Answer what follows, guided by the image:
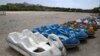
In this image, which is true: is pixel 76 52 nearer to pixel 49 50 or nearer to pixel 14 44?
pixel 49 50

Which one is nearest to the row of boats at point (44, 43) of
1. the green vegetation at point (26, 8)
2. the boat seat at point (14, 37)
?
the boat seat at point (14, 37)

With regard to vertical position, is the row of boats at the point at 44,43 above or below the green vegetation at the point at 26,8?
above

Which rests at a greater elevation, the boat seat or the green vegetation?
the boat seat

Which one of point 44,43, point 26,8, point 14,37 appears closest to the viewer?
point 44,43

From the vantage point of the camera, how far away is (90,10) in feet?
30.0

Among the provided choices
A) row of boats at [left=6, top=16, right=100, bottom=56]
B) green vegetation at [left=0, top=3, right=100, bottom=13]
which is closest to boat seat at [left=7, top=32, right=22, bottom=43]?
row of boats at [left=6, top=16, right=100, bottom=56]

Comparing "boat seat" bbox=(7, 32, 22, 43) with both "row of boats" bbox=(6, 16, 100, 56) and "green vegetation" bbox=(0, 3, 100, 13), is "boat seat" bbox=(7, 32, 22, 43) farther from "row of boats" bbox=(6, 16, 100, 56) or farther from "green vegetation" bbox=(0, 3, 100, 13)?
"green vegetation" bbox=(0, 3, 100, 13)

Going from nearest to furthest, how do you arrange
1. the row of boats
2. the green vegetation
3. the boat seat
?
1. the row of boats
2. the boat seat
3. the green vegetation

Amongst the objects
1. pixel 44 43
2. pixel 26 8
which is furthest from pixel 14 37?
pixel 26 8

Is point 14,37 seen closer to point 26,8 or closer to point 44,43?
point 44,43

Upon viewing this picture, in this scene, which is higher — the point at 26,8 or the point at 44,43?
the point at 44,43

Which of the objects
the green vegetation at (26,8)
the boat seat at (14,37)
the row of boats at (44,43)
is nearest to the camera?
the row of boats at (44,43)

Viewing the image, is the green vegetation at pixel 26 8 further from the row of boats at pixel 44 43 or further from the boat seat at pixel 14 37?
the boat seat at pixel 14 37

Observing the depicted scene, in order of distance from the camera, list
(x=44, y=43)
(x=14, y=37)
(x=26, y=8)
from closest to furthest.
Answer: (x=44, y=43)
(x=14, y=37)
(x=26, y=8)
